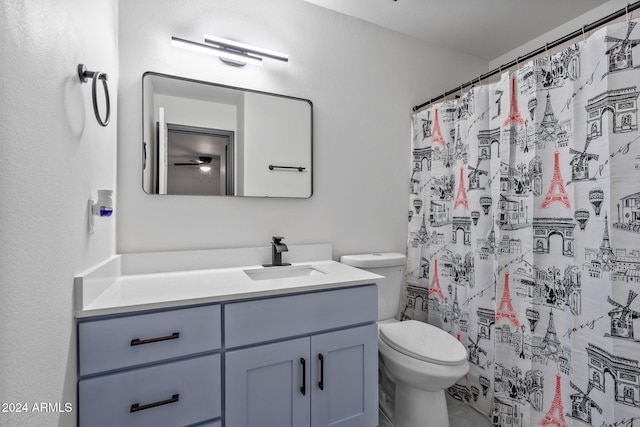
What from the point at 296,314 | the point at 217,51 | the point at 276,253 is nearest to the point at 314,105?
the point at 217,51

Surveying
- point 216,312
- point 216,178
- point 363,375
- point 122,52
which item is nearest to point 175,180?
point 216,178

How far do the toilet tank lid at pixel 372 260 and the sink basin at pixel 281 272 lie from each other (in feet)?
0.89

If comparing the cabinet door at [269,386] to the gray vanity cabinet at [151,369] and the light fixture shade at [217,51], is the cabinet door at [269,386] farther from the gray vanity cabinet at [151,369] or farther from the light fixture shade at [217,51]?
the light fixture shade at [217,51]

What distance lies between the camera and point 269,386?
1.23 m

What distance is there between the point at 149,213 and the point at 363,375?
1.35 meters

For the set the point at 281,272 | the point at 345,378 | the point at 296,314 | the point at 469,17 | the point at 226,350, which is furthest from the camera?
the point at 469,17

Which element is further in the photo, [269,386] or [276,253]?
[276,253]

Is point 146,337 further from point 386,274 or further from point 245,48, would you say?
point 245,48

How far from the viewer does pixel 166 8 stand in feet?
5.10

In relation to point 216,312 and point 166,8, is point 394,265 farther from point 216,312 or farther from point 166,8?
point 166,8

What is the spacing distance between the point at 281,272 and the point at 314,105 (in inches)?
42.4

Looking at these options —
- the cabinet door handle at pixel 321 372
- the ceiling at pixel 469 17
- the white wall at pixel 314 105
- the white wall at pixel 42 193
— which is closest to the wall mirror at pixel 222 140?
the white wall at pixel 314 105

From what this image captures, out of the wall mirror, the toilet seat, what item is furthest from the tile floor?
the wall mirror

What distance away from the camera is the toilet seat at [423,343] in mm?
1433
